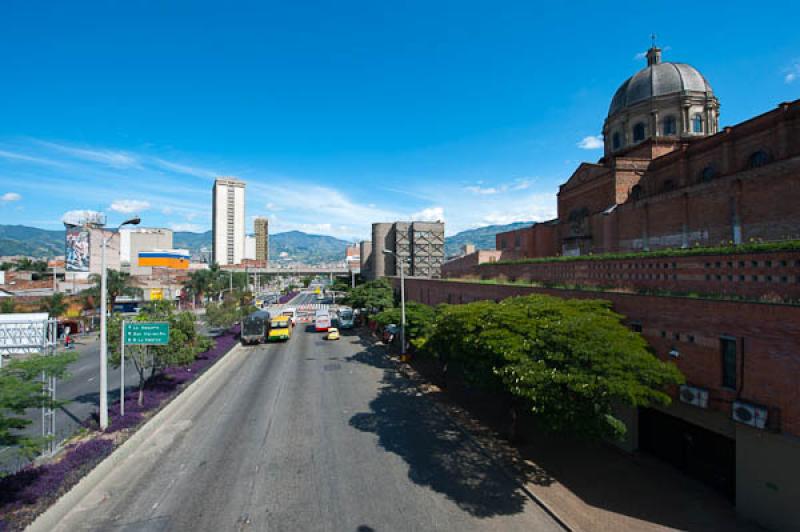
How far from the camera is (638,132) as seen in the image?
43062 millimetres

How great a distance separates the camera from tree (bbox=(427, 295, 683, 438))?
36.8 ft

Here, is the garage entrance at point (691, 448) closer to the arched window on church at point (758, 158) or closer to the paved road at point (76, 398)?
the paved road at point (76, 398)

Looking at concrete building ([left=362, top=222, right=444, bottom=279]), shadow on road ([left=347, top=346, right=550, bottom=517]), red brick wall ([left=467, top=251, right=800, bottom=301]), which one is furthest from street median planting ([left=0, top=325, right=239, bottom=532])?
concrete building ([left=362, top=222, right=444, bottom=279])

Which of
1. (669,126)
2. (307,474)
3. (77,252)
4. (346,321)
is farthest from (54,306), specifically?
(669,126)

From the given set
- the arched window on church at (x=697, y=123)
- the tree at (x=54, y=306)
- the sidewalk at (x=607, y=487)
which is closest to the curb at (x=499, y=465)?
the sidewalk at (x=607, y=487)

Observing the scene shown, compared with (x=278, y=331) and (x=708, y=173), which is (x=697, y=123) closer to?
(x=708, y=173)

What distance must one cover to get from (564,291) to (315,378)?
17.2m

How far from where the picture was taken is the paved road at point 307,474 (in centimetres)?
1113

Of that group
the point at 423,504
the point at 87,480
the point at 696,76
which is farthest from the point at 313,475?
the point at 696,76

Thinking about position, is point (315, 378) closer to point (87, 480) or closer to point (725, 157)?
point (87, 480)

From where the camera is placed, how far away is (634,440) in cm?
1567

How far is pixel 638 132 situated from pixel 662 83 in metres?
5.28

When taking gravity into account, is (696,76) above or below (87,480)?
above

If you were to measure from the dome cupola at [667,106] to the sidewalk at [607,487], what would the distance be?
38050mm
